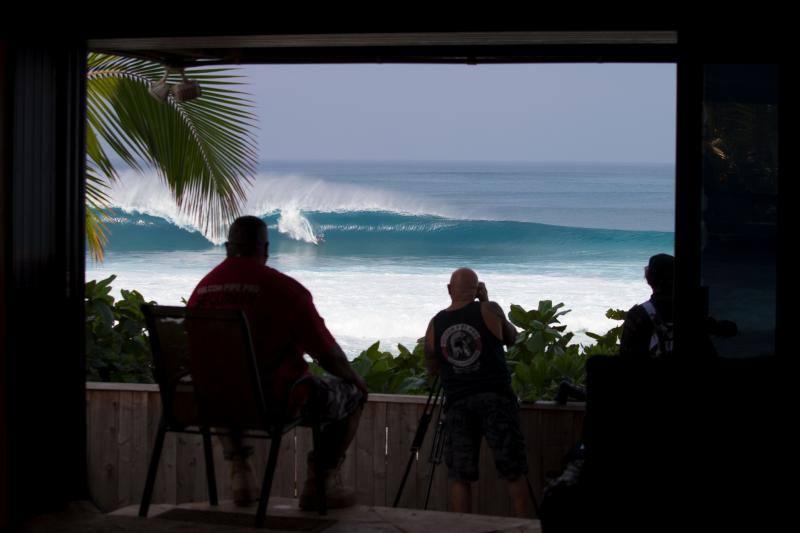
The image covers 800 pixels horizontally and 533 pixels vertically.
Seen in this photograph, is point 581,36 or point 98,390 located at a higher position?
point 581,36

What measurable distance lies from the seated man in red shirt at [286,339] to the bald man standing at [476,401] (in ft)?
2.12

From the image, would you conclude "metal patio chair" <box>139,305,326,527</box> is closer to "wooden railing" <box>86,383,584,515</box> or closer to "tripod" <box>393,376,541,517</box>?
"tripod" <box>393,376,541,517</box>

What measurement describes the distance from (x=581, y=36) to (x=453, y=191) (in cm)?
2761

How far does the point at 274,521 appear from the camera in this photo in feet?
12.7

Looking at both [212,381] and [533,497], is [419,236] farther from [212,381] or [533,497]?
[212,381]

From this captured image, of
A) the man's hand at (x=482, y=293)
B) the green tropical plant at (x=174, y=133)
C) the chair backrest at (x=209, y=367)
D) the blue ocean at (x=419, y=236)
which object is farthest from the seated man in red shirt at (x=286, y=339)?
the blue ocean at (x=419, y=236)

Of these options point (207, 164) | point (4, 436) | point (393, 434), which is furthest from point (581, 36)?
point (207, 164)

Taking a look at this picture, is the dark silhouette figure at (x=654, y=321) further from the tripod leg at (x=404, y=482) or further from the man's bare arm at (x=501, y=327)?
the tripod leg at (x=404, y=482)

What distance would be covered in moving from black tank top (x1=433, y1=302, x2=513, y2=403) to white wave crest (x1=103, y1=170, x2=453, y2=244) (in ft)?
83.5

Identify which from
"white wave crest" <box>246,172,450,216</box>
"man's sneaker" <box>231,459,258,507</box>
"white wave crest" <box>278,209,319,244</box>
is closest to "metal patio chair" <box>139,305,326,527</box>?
"man's sneaker" <box>231,459,258,507</box>

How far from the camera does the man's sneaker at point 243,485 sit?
4.21 meters

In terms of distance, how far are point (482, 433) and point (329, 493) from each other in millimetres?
878

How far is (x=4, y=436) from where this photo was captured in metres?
3.75

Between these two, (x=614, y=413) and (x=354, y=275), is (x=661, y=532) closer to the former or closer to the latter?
(x=614, y=413)
